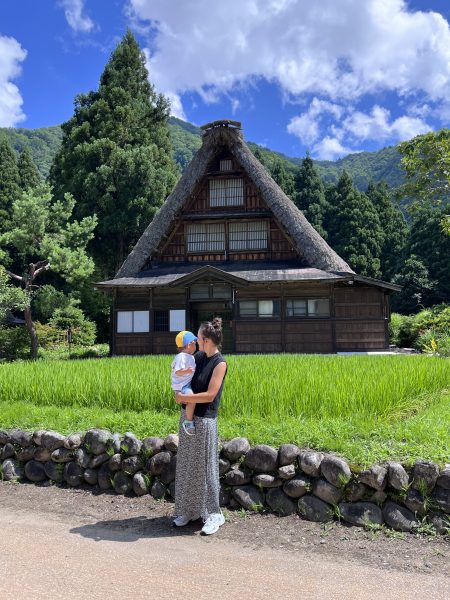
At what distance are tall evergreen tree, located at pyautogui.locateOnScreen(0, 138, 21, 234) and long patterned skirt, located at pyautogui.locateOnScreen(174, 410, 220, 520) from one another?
25.8m

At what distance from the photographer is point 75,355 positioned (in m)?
16.7

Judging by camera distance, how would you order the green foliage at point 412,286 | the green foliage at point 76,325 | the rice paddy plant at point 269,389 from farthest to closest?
1. the green foliage at point 412,286
2. the green foliage at point 76,325
3. the rice paddy plant at point 269,389

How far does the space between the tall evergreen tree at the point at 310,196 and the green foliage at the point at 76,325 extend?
1756 centimetres

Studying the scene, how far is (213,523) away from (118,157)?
67.3 ft

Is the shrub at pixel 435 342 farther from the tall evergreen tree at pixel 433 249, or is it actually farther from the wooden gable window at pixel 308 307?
the tall evergreen tree at pixel 433 249

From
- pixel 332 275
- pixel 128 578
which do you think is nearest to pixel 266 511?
pixel 128 578

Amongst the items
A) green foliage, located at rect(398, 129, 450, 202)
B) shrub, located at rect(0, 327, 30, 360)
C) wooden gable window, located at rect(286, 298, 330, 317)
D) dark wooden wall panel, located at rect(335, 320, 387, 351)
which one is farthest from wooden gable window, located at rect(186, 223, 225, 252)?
green foliage, located at rect(398, 129, 450, 202)

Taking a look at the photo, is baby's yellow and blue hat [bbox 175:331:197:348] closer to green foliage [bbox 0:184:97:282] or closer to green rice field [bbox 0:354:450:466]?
green rice field [bbox 0:354:450:466]

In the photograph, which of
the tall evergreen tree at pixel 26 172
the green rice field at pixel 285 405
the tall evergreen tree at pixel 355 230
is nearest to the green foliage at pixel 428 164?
the green rice field at pixel 285 405

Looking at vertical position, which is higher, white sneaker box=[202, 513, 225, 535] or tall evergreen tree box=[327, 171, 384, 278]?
tall evergreen tree box=[327, 171, 384, 278]

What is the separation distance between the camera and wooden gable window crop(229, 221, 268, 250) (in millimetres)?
16500

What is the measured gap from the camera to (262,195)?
16.4m

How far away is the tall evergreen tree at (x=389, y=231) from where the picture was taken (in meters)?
31.8

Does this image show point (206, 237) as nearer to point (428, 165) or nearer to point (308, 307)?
point (308, 307)
